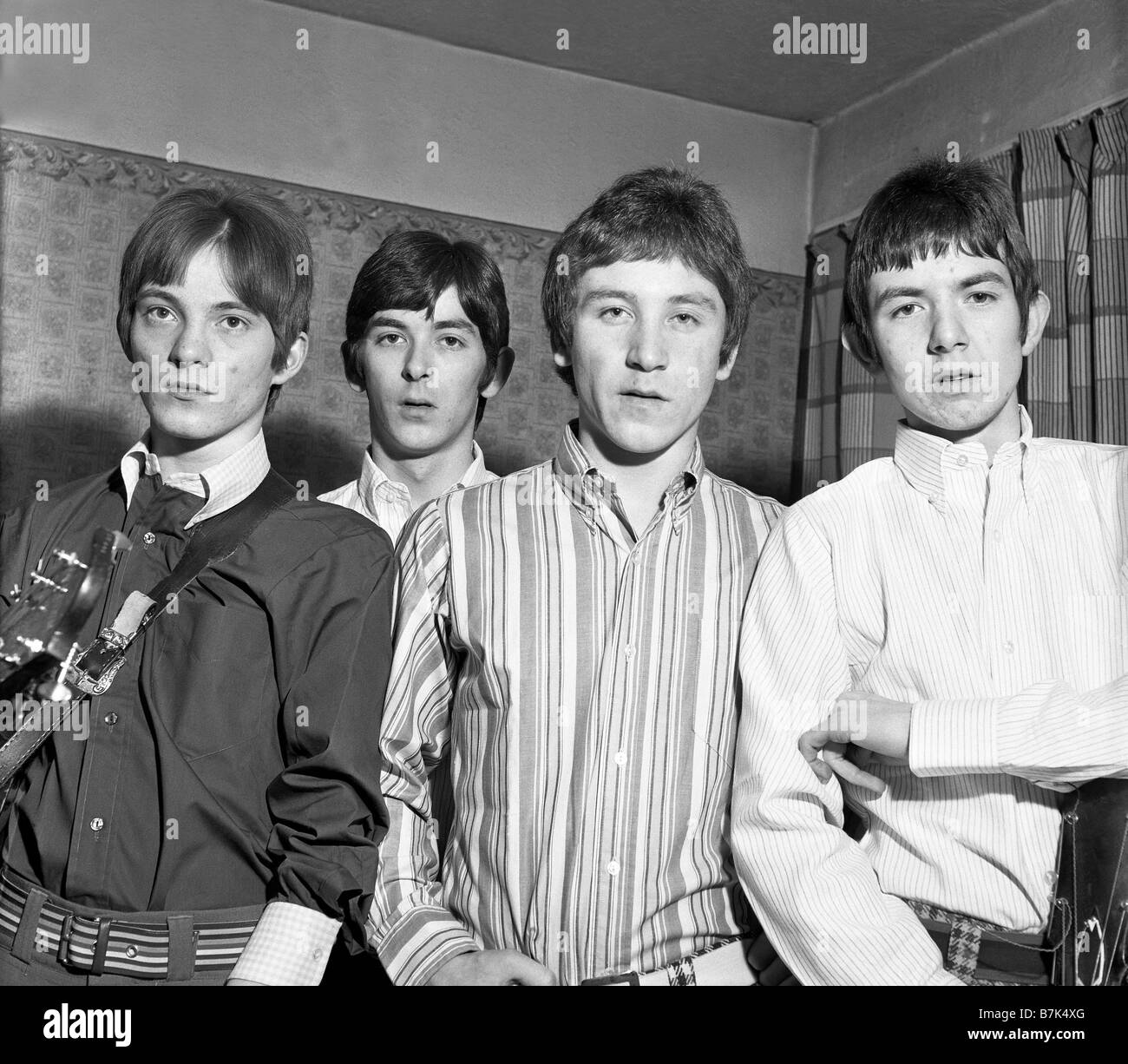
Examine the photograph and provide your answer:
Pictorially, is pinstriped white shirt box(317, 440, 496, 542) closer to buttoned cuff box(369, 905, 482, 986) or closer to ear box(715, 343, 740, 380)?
ear box(715, 343, 740, 380)

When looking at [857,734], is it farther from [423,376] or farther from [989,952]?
[423,376]

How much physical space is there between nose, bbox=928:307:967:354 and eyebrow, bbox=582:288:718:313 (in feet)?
0.78

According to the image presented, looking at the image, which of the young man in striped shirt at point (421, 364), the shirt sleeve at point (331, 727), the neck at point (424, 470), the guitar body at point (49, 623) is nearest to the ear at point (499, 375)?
the young man in striped shirt at point (421, 364)

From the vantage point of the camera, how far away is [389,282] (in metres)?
1.87

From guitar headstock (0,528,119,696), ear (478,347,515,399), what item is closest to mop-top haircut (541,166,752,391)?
ear (478,347,515,399)

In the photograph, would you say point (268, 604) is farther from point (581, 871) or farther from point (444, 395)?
point (444, 395)

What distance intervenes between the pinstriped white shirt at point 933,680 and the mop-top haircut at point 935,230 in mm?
154

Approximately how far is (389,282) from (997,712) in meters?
1.11

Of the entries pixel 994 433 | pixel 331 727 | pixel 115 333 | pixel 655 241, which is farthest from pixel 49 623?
pixel 115 333

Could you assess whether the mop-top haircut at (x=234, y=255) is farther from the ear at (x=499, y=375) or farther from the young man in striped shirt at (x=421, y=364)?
the ear at (x=499, y=375)

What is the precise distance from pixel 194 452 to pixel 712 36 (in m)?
1.90

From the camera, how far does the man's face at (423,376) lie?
180 centimetres

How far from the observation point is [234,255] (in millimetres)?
1345
